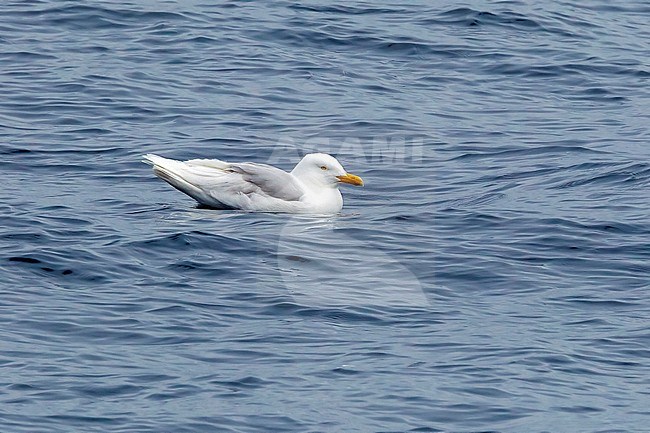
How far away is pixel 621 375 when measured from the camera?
11.3m

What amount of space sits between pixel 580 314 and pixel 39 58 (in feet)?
41.0

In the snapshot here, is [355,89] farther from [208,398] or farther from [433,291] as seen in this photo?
[208,398]

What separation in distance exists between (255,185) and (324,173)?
73cm

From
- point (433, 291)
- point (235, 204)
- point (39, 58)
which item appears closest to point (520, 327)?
point (433, 291)

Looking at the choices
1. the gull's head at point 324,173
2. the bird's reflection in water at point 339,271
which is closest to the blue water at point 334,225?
the bird's reflection in water at point 339,271

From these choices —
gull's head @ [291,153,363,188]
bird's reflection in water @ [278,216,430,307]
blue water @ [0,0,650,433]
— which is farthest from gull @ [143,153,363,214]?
bird's reflection in water @ [278,216,430,307]

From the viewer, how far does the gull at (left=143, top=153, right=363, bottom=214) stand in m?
16.7

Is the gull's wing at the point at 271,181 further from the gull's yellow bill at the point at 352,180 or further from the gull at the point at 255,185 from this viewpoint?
the gull's yellow bill at the point at 352,180

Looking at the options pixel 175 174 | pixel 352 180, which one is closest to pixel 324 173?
pixel 352 180

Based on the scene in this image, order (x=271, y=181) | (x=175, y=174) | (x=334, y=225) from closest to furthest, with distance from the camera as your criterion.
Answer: (x=334, y=225), (x=271, y=181), (x=175, y=174)

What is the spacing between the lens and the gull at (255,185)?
659 inches

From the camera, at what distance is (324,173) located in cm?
1692

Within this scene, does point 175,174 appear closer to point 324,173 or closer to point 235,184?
point 235,184

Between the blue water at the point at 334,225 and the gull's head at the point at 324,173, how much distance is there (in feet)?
1.16
